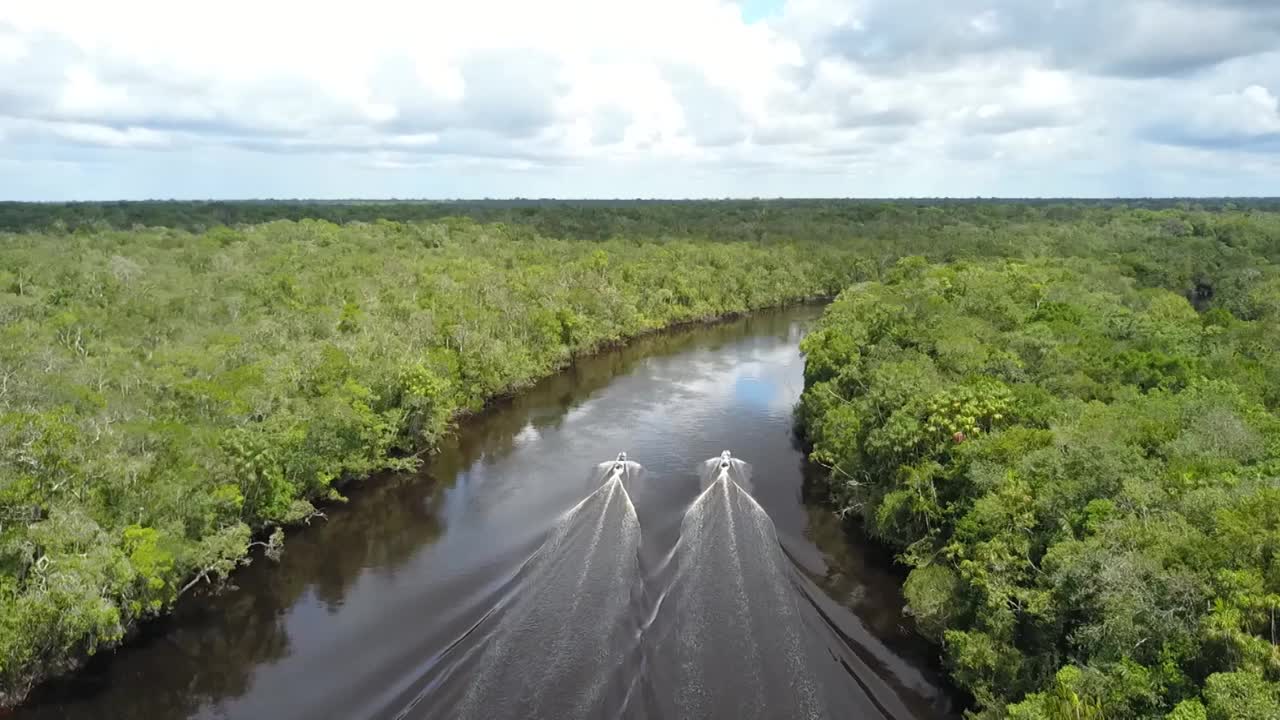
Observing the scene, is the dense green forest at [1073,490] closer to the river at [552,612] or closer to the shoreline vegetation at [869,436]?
the shoreline vegetation at [869,436]

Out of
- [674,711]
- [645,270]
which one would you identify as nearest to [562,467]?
[674,711]

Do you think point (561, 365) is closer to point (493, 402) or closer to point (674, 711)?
point (493, 402)

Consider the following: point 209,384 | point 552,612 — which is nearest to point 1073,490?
point 552,612

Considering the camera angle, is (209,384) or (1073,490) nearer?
(1073,490)

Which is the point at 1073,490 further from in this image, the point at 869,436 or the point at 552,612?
the point at 552,612

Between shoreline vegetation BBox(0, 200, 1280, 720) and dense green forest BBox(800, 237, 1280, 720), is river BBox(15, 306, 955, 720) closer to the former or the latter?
shoreline vegetation BBox(0, 200, 1280, 720)

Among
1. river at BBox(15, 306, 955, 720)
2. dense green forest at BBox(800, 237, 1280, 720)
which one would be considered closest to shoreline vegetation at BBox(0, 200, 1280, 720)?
dense green forest at BBox(800, 237, 1280, 720)

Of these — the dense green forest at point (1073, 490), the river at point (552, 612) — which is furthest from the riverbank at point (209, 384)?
the dense green forest at point (1073, 490)

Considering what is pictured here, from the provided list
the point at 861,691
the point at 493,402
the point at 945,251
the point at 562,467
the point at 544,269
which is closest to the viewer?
the point at 861,691
